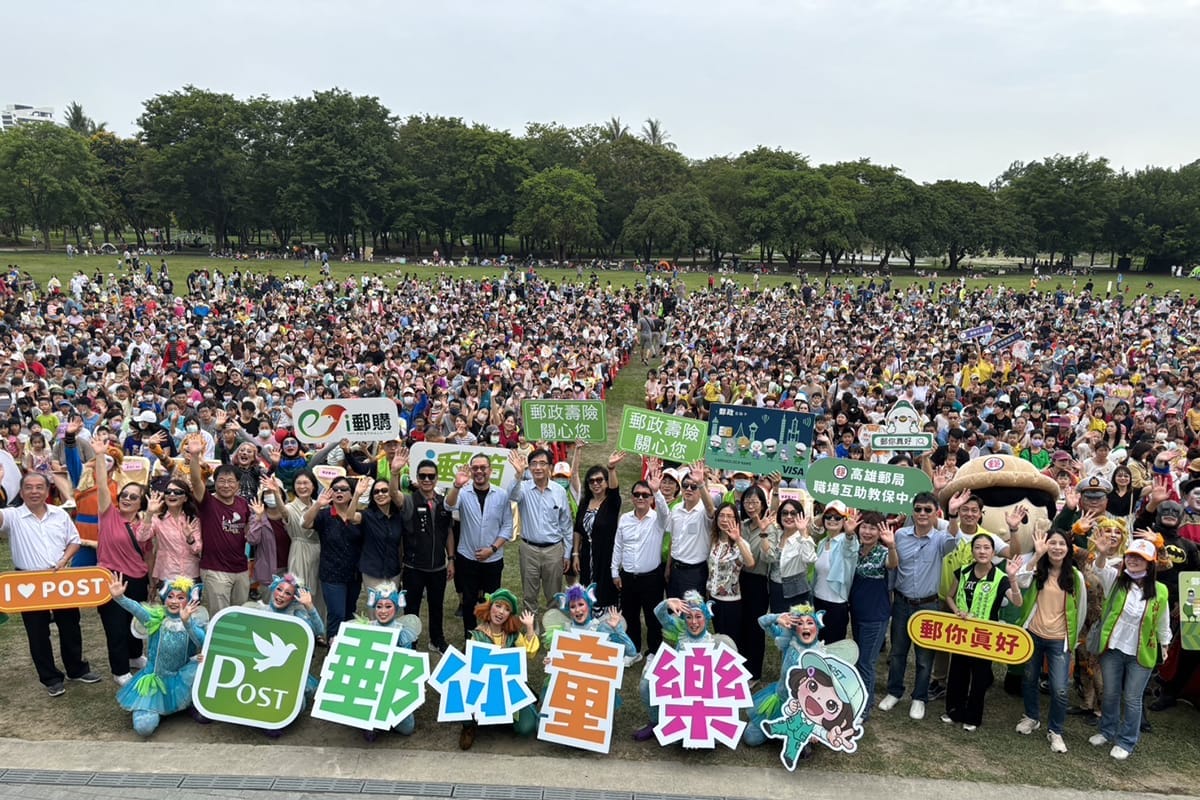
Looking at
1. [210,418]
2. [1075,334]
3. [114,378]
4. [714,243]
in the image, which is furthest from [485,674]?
[714,243]

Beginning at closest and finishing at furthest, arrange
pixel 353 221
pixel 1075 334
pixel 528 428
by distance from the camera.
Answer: pixel 528 428
pixel 1075 334
pixel 353 221

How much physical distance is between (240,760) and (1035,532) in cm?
633

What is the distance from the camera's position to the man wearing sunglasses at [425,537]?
6.71 m

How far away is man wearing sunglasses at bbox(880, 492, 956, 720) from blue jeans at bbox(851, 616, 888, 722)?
180 mm

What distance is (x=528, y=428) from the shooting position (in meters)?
8.52

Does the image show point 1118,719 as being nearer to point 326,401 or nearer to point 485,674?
point 485,674

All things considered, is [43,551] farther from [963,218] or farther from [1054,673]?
[963,218]

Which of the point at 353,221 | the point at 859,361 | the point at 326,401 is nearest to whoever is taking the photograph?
the point at 326,401

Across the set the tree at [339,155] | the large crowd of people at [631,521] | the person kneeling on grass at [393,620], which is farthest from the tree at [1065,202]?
the person kneeling on grass at [393,620]

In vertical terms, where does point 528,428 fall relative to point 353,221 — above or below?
below

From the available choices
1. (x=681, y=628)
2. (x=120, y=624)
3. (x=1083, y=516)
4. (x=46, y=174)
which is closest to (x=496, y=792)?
(x=681, y=628)

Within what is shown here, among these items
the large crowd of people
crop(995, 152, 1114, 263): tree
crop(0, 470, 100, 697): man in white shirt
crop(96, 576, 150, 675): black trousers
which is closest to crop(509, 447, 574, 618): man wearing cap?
the large crowd of people

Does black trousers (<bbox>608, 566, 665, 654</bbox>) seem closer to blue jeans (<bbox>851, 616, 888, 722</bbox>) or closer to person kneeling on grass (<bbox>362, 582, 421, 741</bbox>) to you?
blue jeans (<bbox>851, 616, 888, 722</bbox>)

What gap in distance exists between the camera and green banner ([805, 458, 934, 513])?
6.55 metres
